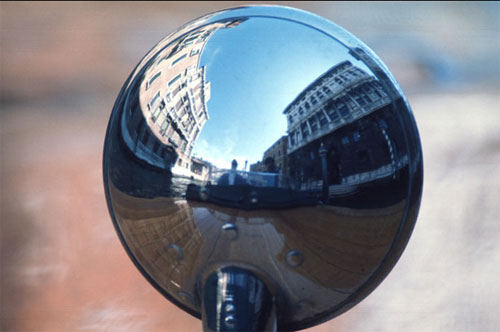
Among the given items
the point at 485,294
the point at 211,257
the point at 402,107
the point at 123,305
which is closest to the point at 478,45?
the point at 485,294

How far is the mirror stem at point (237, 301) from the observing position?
0.57m

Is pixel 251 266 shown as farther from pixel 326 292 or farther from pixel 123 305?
pixel 123 305

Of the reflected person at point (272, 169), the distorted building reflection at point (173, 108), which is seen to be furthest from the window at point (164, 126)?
the reflected person at point (272, 169)

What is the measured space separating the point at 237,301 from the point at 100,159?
1417mm

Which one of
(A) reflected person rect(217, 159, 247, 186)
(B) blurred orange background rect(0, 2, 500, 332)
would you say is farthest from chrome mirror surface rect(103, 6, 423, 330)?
(B) blurred orange background rect(0, 2, 500, 332)

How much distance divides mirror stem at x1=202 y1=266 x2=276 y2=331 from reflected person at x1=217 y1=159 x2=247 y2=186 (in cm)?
9

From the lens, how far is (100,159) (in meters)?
1.90


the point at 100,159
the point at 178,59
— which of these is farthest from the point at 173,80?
the point at 100,159

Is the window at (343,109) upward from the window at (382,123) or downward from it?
upward

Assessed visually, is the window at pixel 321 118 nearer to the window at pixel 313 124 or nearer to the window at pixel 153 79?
the window at pixel 313 124

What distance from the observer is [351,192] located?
1.77ft

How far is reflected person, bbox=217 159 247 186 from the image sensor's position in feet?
1.69

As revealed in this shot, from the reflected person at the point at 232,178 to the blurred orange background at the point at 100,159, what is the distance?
0.89 metres

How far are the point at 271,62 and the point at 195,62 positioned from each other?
0.07m
